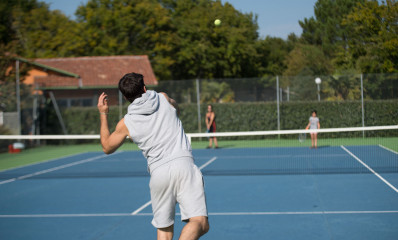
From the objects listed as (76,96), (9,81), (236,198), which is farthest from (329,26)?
(76,96)

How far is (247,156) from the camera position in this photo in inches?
589

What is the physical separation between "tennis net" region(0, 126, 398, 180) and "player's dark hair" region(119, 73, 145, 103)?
6843 mm

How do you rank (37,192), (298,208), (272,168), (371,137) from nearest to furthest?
(298,208) < (37,192) < (272,168) < (371,137)

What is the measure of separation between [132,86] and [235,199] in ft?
16.6

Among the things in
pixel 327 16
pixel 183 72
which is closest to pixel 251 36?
pixel 183 72

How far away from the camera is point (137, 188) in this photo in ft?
30.7

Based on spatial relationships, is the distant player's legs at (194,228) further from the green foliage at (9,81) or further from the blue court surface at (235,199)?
the green foliage at (9,81)

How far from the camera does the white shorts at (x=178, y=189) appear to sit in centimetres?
319

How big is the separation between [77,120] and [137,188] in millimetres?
12807

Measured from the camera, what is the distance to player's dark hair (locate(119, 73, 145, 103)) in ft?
10.8

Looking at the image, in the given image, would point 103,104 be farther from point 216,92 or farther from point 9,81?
point 9,81

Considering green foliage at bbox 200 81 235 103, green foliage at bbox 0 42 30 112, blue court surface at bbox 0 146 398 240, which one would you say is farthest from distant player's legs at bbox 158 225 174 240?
green foliage at bbox 200 81 235 103

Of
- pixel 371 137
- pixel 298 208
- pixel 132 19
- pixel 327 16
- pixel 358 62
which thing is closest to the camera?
pixel 298 208

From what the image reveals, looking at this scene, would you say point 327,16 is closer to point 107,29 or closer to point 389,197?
point 389,197
